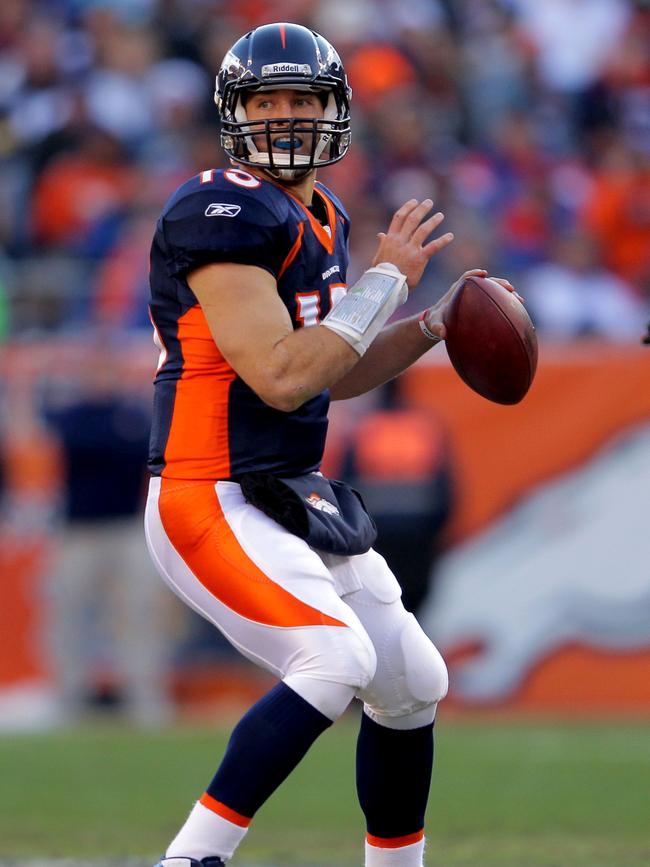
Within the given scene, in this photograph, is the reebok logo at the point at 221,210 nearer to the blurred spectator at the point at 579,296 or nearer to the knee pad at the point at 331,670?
→ the knee pad at the point at 331,670

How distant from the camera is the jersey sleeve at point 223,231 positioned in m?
3.48

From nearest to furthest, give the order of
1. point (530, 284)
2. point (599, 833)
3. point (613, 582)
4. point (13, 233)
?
point (599, 833)
point (613, 582)
point (530, 284)
point (13, 233)

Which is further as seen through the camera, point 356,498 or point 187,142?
point 187,142

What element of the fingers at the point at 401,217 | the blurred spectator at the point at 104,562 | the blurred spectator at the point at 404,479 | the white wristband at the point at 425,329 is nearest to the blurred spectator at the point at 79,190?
the blurred spectator at the point at 104,562

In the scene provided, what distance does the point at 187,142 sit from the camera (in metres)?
10.4

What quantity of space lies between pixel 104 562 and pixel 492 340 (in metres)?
5.10

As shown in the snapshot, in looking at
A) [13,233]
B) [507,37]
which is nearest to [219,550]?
[13,233]

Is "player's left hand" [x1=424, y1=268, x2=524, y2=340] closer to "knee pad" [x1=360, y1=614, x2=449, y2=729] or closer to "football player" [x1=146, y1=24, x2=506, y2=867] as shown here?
"football player" [x1=146, y1=24, x2=506, y2=867]

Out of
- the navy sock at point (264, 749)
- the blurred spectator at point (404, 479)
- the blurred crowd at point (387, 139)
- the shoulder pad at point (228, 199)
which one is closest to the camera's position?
the navy sock at point (264, 749)

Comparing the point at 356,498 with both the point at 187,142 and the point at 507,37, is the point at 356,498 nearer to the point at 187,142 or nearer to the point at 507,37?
the point at 187,142

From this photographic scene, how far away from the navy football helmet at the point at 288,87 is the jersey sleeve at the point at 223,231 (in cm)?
23

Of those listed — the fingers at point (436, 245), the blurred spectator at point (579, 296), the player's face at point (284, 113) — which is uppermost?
the player's face at point (284, 113)

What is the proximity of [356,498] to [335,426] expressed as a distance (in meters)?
4.55

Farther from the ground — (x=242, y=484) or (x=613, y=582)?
(x=242, y=484)
